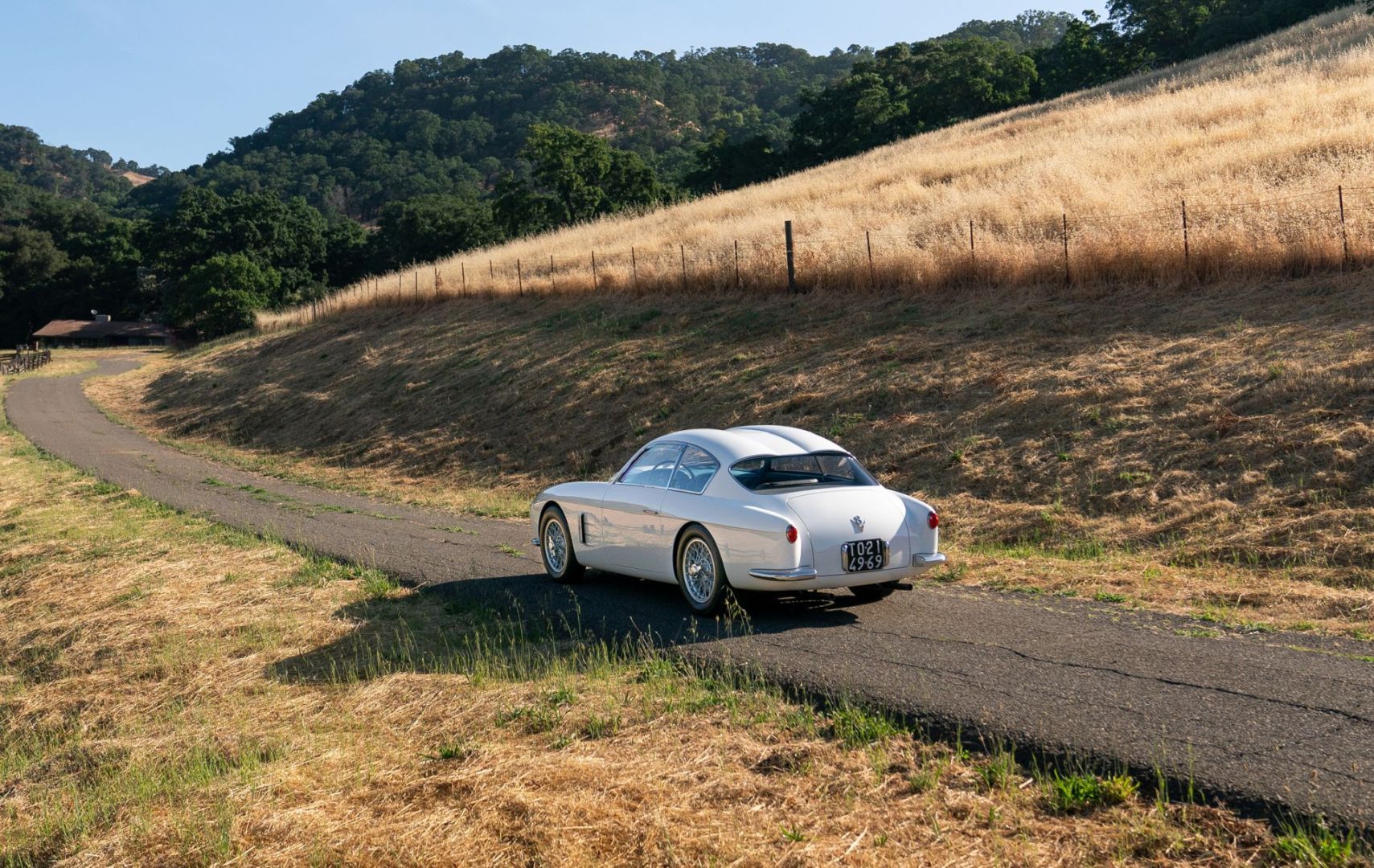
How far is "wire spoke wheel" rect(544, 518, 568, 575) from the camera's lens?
10.8 metres

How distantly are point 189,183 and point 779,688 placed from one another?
17515 centimetres

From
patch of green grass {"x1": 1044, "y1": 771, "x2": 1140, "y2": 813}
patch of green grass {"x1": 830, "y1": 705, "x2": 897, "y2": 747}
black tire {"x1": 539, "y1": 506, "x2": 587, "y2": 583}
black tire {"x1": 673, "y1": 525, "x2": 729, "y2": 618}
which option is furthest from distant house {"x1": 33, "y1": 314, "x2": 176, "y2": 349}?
patch of green grass {"x1": 1044, "y1": 771, "x2": 1140, "y2": 813}

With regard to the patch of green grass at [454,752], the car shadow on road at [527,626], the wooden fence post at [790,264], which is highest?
the wooden fence post at [790,264]

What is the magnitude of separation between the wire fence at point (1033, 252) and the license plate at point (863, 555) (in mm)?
12673

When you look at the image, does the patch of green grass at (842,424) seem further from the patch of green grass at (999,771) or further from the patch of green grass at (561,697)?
the patch of green grass at (999,771)

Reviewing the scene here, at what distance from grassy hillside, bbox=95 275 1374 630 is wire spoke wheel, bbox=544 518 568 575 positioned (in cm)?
389

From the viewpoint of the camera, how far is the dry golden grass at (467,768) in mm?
4840

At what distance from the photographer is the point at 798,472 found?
941cm

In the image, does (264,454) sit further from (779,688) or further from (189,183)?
(189,183)

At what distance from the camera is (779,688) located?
689cm

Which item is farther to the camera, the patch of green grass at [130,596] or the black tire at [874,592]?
the patch of green grass at [130,596]

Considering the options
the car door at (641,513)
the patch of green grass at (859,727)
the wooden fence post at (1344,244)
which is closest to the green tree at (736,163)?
the wooden fence post at (1344,244)

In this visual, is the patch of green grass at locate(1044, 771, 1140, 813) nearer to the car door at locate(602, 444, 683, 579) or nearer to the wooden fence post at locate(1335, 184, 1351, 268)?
the car door at locate(602, 444, 683, 579)

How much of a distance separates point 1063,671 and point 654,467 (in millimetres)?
4160
